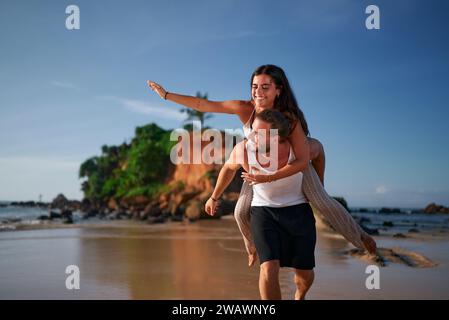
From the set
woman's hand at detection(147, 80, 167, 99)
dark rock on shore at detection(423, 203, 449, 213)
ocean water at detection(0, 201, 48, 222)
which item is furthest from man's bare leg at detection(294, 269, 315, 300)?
dark rock on shore at detection(423, 203, 449, 213)

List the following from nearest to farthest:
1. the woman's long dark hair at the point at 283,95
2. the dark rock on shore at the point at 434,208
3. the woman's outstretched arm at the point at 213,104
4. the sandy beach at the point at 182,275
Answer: the woman's long dark hair at the point at 283,95, the woman's outstretched arm at the point at 213,104, the sandy beach at the point at 182,275, the dark rock on shore at the point at 434,208

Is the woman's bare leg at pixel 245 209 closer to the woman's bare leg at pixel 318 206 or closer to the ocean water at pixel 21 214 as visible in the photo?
the woman's bare leg at pixel 318 206

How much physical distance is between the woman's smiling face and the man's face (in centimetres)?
24

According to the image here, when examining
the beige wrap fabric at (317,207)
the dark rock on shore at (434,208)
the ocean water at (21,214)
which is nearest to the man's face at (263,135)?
the beige wrap fabric at (317,207)

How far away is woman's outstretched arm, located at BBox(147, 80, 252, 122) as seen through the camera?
3.40 meters

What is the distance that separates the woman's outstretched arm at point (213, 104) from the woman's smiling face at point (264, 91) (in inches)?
8.1

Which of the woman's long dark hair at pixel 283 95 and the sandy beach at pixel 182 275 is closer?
the woman's long dark hair at pixel 283 95

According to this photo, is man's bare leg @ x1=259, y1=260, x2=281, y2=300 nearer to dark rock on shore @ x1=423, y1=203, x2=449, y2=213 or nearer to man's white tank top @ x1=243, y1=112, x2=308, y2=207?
man's white tank top @ x1=243, y1=112, x2=308, y2=207

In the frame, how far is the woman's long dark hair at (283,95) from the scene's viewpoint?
3.17 m

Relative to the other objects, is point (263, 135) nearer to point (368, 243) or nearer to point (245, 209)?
point (245, 209)

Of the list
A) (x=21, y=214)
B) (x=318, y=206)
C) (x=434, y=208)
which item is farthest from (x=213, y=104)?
(x=434, y=208)

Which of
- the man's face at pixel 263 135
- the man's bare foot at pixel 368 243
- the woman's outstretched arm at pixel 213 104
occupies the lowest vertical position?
the man's bare foot at pixel 368 243

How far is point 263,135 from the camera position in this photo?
300 cm
